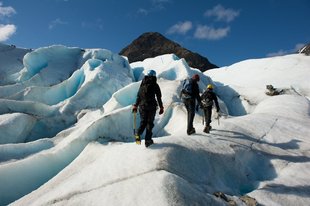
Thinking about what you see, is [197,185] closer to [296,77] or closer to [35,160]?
[35,160]

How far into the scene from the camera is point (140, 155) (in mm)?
7816

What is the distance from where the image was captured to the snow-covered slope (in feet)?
22.3

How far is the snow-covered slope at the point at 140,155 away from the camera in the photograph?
6.79m

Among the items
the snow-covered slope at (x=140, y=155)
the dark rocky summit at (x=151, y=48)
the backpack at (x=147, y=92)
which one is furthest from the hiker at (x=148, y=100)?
the dark rocky summit at (x=151, y=48)

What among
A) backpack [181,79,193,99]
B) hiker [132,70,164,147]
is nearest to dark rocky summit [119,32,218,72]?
backpack [181,79,193,99]

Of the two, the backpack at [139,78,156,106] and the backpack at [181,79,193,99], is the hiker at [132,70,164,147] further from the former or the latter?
the backpack at [181,79,193,99]

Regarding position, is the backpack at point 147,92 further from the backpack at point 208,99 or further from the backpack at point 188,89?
the backpack at point 208,99

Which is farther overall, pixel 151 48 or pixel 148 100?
pixel 151 48

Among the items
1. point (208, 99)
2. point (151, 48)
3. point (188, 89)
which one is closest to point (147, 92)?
point (188, 89)

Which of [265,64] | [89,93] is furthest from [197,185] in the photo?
[265,64]

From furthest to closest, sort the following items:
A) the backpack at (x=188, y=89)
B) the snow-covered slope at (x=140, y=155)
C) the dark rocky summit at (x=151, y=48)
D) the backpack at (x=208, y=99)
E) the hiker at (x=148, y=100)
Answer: the dark rocky summit at (x=151, y=48) → the backpack at (x=208, y=99) → the backpack at (x=188, y=89) → the hiker at (x=148, y=100) → the snow-covered slope at (x=140, y=155)

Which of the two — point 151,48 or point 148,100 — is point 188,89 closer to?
point 148,100

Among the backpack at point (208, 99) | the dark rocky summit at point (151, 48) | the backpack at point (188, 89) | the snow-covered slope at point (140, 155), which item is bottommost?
the snow-covered slope at point (140, 155)

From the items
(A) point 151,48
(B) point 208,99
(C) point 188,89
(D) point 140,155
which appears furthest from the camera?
(A) point 151,48
